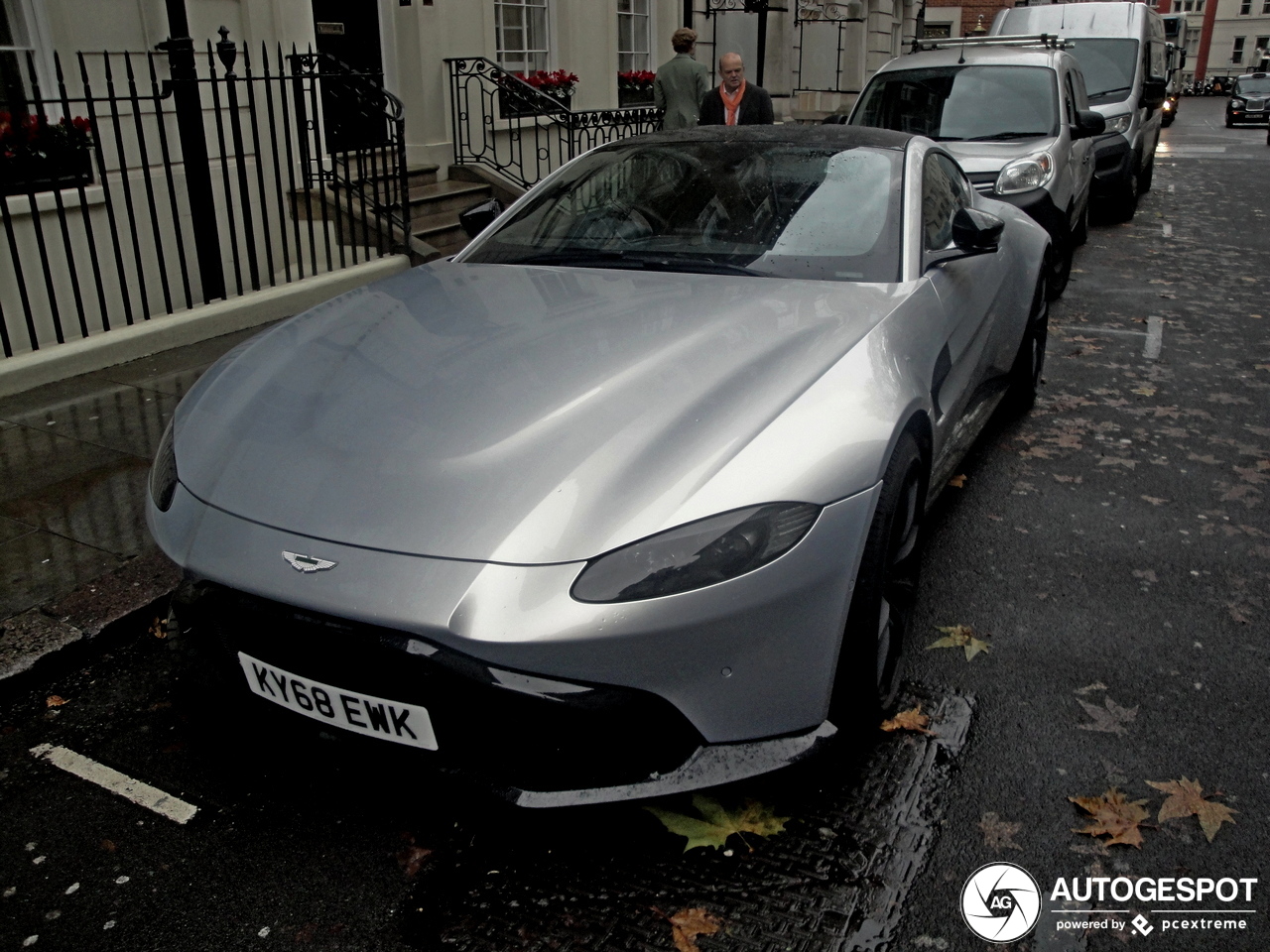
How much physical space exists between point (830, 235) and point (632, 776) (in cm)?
211

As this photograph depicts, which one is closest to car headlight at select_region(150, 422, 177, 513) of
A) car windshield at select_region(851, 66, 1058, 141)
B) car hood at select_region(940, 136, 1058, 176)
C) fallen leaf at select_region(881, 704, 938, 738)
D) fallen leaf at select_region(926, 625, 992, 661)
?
fallen leaf at select_region(881, 704, 938, 738)

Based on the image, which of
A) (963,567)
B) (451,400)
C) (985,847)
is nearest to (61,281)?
(451,400)

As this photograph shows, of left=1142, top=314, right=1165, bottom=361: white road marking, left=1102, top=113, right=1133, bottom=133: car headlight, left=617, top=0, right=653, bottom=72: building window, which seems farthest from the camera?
left=617, top=0, right=653, bottom=72: building window

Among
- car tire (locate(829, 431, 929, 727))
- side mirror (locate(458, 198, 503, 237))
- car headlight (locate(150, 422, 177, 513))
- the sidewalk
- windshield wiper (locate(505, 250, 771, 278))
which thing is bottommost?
the sidewalk

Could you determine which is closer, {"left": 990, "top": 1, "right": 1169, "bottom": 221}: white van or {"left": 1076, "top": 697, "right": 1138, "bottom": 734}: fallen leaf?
{"left": 1076, "top": 697, "right": 1138, "bottom": 734}: fallen leaf

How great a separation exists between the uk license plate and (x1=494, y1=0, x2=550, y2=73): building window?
1041 centimetres

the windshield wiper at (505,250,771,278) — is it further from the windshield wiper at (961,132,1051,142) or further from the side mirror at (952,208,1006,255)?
the windshield wiper at (961,132,1051,142)

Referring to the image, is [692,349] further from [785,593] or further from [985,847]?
[985,847]

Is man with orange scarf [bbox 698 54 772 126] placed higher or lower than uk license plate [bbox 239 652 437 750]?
higher

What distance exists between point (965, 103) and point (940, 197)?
215 inches

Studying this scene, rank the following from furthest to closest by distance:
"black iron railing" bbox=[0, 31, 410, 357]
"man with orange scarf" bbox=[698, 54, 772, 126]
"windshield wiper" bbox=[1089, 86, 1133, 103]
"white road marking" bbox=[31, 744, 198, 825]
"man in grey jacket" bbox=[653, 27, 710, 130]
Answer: "windshield wiper" bbox=[1089, 86, 1133, 103] < "man in grey jacket" bbox=[653, 27, 710, 130] < "man with orange scarf" bbox=[698, 54, 772, 126] < "black iron railing" bbox=[0, 31, 410, 357] < "white road marking" bbox=[31, 744, 198, 825]

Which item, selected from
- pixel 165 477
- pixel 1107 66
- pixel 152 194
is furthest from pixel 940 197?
pixel 1107 66

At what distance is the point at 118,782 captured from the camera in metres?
2.77

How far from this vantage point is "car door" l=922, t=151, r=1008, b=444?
3572mm
